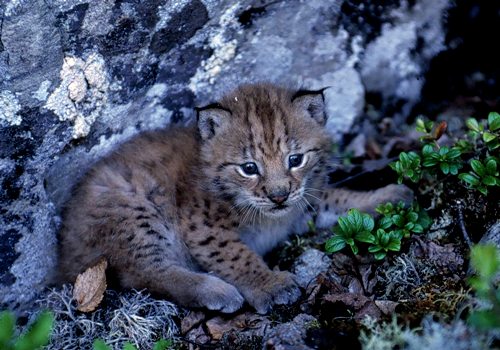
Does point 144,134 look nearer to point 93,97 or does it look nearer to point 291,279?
point 93,97

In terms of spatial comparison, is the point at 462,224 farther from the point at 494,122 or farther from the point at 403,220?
the point at 494,122

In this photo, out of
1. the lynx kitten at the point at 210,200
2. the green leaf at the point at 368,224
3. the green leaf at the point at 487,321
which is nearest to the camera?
the green leaf at the point at 487,321

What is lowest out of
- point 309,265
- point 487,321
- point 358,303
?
point 309,265

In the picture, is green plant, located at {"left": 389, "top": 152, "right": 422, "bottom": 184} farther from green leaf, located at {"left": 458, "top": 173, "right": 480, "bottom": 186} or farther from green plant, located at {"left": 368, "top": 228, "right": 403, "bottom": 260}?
green plant, located at {"left": 368, "top": 228, "right": 403, "bottom": 260}

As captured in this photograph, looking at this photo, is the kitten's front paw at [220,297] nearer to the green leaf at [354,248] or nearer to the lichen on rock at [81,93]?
the green leaf at [354,248]

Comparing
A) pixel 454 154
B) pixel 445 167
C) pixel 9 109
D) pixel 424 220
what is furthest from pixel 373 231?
pixel 9 109

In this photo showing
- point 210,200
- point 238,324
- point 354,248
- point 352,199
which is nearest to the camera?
point 354,248

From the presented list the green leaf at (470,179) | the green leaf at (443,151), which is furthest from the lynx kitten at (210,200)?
the green leaf at (470,179)
